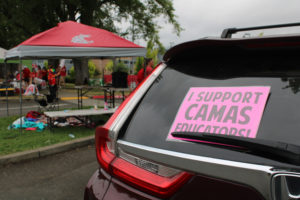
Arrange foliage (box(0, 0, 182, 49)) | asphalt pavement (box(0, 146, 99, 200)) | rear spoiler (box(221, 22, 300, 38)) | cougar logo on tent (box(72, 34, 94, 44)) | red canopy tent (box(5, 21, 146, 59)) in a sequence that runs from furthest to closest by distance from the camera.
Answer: foliage (box(0, 0, 182, 49)) < cougar logo on tent (box(72, 34, 94, 44)) < red canopy tent (box(5, 21, 146, 59)) < asphalt pavement (box(0, 146, 99, 200)) < rear spoiler (box(221, 22, 300, 38))

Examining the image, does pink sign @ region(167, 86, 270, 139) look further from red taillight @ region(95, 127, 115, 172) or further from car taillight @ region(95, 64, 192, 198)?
red taillight @ region(95, 127, 115, 172)

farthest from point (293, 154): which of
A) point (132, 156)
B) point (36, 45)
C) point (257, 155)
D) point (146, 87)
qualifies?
point (36, 45)

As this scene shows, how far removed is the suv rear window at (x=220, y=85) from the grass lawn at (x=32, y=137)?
14.2ft

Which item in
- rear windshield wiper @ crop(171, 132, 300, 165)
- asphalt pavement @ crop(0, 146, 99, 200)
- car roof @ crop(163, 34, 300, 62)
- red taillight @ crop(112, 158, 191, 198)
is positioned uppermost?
car roof @ crop(163, 34, 300, 62)

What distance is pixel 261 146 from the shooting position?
0.96m

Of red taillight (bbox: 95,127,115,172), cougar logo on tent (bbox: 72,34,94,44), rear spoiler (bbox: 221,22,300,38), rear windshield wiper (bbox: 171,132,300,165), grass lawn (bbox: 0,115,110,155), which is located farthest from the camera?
cougar logo on tent (bbox: 72,34,94,44)

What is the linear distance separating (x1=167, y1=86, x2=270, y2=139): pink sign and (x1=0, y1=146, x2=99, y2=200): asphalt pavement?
105 inches

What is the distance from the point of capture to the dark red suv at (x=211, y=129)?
94 centimetres

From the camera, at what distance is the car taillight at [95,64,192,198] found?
43.8 inches

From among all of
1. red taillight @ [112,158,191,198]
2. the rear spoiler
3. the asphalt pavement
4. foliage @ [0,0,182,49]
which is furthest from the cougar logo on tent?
foliage @ [0,0,182,49]

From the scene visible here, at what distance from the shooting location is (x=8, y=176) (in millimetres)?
4055

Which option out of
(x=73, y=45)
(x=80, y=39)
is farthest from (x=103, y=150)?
(x=80, y=39)

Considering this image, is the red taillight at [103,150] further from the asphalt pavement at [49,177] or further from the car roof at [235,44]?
the asphalt pavement at [49,177]

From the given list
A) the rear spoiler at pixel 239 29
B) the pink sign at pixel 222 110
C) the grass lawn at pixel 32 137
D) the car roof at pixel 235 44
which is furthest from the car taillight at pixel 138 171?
the grass lawn at pixel 32 137
